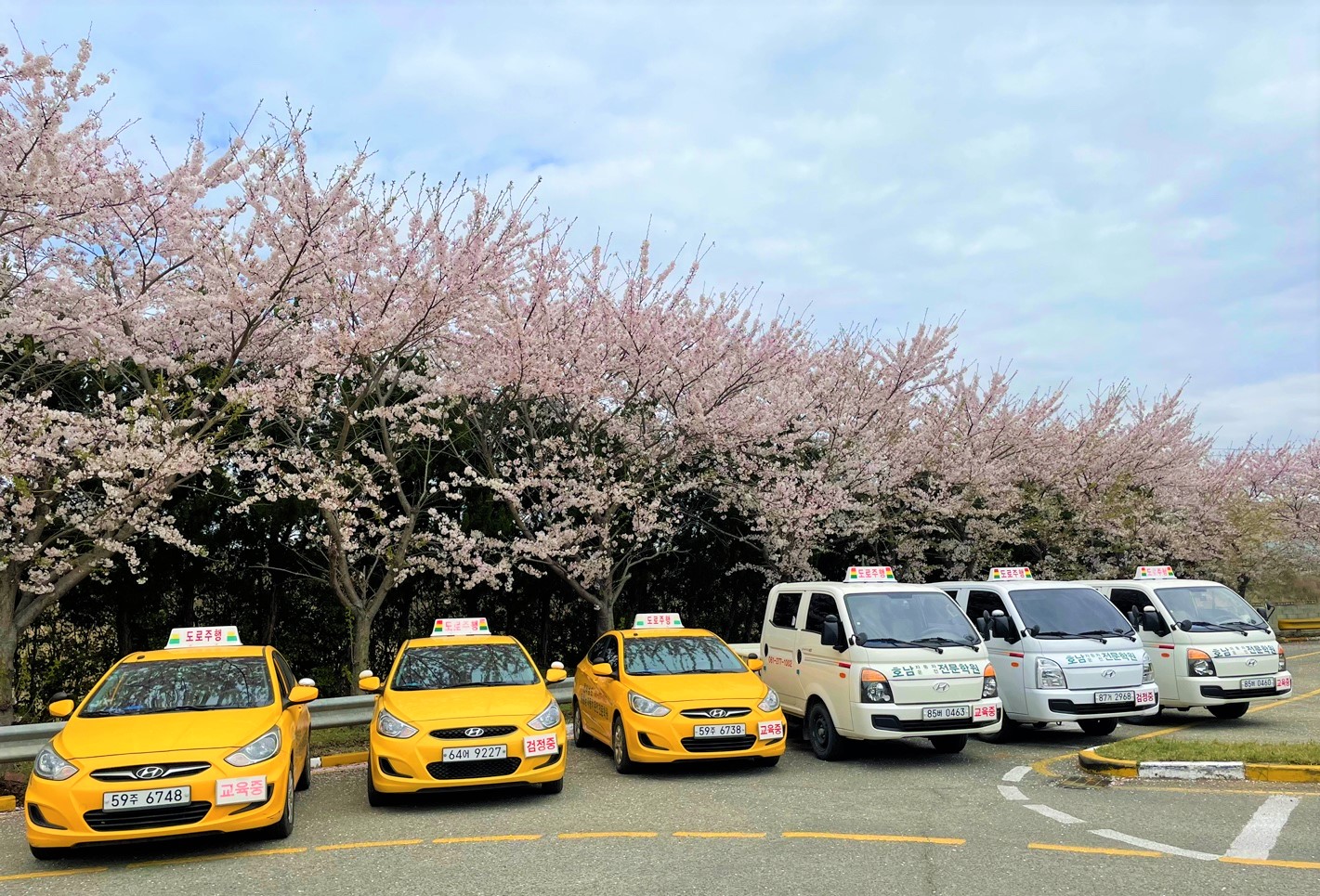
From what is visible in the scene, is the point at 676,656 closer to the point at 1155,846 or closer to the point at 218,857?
the point at 218,857

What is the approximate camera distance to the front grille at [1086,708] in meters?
11.0

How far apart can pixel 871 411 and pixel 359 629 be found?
39.2 ft

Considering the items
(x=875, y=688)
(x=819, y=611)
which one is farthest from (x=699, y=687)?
(x=819, y=611)

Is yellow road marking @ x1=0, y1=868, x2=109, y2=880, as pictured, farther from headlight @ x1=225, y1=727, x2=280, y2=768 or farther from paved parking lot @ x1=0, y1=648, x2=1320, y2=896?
headlight @ x1=225, y1=727, x2=280, y2=768

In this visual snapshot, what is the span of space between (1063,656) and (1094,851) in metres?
4.87

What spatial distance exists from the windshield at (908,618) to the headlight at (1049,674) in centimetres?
89

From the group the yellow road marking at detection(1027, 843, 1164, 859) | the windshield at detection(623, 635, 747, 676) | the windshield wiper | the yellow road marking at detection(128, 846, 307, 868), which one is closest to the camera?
the yellow road marking at detection(1027, 843, 1164, 859)

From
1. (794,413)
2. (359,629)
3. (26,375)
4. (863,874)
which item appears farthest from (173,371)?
(794,413)

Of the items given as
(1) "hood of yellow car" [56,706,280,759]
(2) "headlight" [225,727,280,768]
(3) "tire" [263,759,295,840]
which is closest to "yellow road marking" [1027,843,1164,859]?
(3) "tire" [263,759,295,840]

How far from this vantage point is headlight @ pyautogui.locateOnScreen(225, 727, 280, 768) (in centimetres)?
728

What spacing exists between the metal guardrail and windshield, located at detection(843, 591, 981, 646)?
3.83 metres

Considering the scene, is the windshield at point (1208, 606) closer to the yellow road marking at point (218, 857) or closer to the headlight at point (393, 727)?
the headlight at point (393, 727)

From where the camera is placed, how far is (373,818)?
8.36m

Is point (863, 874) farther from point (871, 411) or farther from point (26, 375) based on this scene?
point (871, 411)
